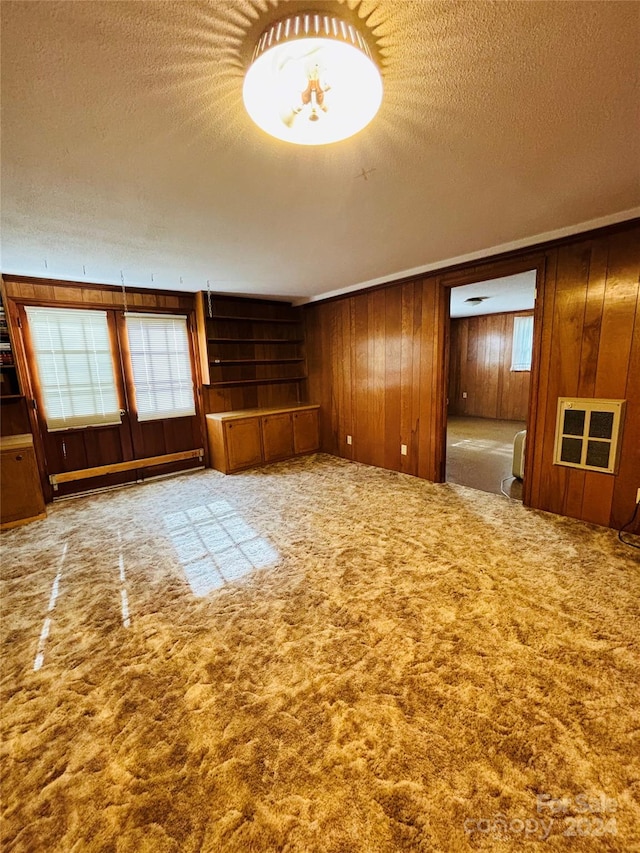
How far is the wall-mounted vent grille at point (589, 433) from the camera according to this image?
275cm

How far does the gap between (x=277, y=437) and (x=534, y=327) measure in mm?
3418

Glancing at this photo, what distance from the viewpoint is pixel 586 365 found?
2834mm

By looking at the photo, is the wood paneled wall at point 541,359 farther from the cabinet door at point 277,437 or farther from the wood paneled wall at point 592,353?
the cabinet door at point 277,437

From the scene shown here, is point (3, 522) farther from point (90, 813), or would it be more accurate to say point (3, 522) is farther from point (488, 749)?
point (488, 749)

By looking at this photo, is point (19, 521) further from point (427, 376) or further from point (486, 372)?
point (486, 372)

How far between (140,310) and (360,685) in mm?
4508

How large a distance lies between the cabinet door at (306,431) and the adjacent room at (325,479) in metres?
1.44

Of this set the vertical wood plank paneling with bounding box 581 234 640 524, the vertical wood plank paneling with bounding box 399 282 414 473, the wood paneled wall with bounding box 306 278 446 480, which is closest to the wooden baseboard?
the wood paneled wall with bounding box 306 278 446 480

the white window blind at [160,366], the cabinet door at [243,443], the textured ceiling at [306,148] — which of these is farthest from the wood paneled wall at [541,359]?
the white window blind at [160,366]

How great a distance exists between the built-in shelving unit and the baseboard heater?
102 cm

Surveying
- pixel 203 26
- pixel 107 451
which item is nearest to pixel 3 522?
pixel 107 451

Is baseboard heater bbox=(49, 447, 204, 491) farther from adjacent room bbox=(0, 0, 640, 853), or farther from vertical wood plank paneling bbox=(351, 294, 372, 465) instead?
vertical wood plank paneling bbox=(351, 294, 372, 465)

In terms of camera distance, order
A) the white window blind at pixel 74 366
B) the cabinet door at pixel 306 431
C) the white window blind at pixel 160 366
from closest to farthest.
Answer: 1. the white window blind at pixel 74 366
2. the white window blind at pixel 160 366
3. the cabinet door at pixel 306 431

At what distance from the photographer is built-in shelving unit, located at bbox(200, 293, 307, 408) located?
4.89m
